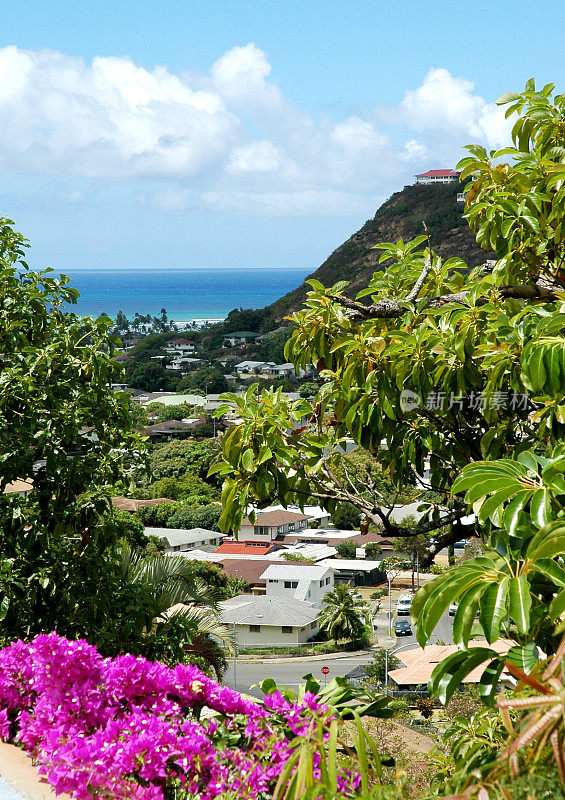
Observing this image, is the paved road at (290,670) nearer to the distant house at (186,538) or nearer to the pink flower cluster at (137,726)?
the distant house at (186,538)

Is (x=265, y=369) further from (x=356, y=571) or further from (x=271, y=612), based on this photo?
(x=271, y=612)

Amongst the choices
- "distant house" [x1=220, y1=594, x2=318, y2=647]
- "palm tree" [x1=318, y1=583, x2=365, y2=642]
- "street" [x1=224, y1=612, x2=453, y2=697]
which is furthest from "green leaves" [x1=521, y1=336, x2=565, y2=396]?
"distant house" [x1=220, y1=594, x2=318, y2=647]

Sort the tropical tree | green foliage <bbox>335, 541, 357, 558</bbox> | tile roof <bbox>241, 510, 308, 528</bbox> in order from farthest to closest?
1. tile roof <bbox>241, 510, 308, 528</bbox>
2. green foliage <bbox>335, 541, 357, 558</bbox>
3. the tropical tree

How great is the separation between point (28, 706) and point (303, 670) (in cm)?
2489

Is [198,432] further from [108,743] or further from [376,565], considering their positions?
[108,743]

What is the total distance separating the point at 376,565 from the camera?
36.8 metres

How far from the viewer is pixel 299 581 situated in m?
33.2

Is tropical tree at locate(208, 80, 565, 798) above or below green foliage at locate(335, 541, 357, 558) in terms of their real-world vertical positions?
above

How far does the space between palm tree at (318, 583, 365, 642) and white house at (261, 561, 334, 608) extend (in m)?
2.48

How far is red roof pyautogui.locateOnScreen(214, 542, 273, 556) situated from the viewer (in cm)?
3978

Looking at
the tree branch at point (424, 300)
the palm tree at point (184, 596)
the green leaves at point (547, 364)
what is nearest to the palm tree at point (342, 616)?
the palm tree at point (184, 596)

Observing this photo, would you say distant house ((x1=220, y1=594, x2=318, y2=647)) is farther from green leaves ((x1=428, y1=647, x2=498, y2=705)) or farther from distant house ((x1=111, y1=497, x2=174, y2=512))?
green leaves ((x1=428, y1=647, x2=498, y2=705))

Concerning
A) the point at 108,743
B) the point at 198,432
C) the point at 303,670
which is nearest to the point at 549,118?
the point at 108,743

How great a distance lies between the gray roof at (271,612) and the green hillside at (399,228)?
40.2 meters
